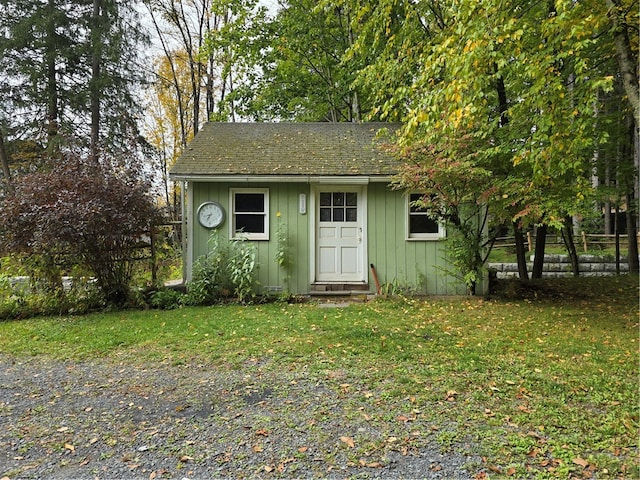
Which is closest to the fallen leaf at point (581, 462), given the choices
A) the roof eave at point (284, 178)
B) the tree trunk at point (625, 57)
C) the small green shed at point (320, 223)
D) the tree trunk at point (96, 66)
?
the tree trunk at point (625, 57)

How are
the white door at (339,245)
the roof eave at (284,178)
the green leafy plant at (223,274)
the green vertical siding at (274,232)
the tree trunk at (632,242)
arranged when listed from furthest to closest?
the tree trunk at (632,242) < the white door at (339,245) < the green vertical siding at (274,232) < the roof eave at (284,178) < the green leafy plant at (223,274)

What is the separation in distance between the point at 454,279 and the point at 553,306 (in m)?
1.78

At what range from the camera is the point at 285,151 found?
331 inches

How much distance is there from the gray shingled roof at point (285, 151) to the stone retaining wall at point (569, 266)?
21.0 feet

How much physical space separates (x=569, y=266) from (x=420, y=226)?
7.86 metres

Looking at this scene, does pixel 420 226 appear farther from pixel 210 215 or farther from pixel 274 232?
pixel 210 215

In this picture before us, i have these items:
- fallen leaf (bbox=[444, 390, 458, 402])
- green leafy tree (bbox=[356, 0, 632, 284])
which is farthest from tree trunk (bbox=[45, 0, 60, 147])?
fallen leaf (bbox=[444, 390, 458, 402])

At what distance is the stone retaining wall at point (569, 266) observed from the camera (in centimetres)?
1217

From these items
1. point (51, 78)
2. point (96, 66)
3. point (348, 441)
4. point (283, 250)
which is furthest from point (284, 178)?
point (51, 78)

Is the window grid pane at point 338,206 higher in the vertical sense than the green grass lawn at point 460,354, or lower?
higher

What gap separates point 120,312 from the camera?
6.66 metres

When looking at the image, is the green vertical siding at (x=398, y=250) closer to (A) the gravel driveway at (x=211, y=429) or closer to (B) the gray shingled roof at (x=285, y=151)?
(B) the gray shingled roof at (x=285, y=151)

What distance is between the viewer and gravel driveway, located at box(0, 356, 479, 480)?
230cm

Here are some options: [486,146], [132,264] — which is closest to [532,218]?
[486,146]
